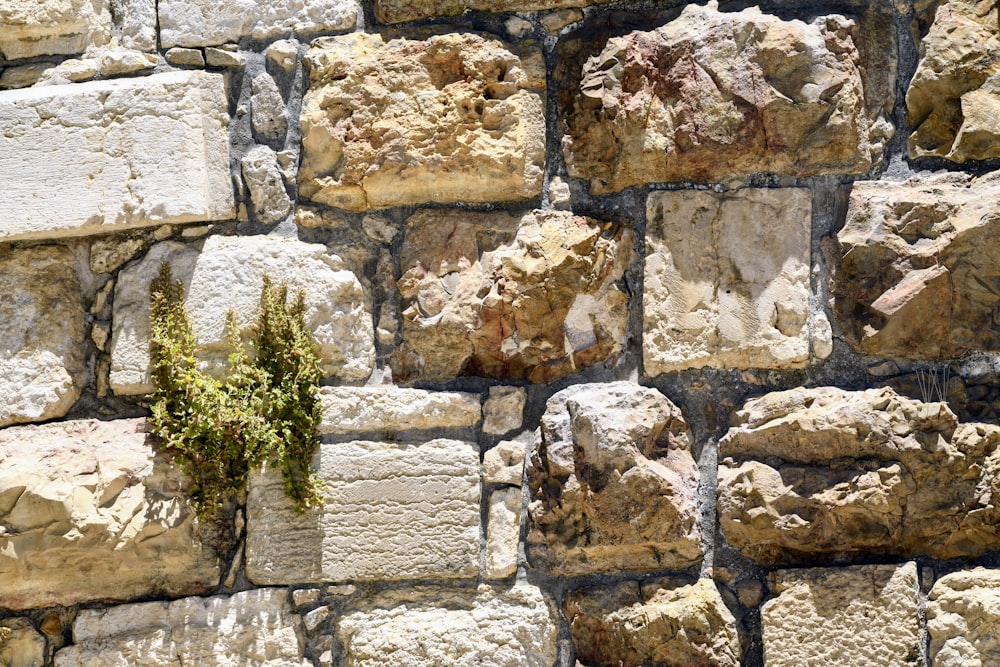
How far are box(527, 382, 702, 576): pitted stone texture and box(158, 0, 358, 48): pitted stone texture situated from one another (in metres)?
1.28

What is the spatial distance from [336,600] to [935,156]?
2.01 meters

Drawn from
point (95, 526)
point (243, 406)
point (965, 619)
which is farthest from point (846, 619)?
point (95, 526)

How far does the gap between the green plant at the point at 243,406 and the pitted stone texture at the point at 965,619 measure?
5.36ft

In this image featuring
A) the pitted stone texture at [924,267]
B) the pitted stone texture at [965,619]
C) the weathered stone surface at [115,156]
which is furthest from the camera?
the weathered stone surface at [115,156]

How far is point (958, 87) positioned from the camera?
2783 mm

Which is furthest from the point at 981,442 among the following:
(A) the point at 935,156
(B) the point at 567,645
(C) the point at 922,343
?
(B) the point at 567,645

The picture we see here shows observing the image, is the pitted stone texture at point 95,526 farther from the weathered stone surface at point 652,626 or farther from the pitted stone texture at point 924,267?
the pitted stone texture at point 924,267

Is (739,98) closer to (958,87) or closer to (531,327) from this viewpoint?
(958,87)

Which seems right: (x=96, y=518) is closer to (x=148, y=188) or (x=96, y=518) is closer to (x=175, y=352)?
(x=175, y=352)

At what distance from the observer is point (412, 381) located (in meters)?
2.95

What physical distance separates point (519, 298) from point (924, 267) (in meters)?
1.06

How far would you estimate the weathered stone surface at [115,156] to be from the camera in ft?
9.66

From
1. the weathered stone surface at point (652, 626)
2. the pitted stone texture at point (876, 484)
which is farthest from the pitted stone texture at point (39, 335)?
the pitted stone texture at point (876, 484)

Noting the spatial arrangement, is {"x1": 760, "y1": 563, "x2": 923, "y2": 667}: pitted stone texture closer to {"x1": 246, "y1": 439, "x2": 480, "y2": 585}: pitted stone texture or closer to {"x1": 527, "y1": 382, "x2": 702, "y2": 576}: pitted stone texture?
{"x1": 527, "y1": 382, "x2": 702, "y2": 576}: pitted stone texture
